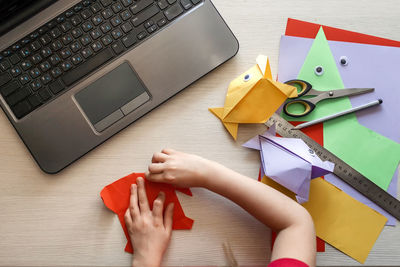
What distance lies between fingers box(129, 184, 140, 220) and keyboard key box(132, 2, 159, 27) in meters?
0.31

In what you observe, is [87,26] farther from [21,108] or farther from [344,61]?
[344,61]

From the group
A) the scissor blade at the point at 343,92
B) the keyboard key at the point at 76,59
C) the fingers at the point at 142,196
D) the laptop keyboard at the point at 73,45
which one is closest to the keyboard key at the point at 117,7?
the laptop keyboard at the point at 73,45

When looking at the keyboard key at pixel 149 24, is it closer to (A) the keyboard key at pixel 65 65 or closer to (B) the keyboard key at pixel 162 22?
(B) the keyboard key at pixel 162 22

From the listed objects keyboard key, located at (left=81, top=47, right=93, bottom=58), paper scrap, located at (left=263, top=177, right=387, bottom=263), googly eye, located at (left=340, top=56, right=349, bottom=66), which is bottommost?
paper scrap, located at (left=263, top=177, right=387, bottom=263)

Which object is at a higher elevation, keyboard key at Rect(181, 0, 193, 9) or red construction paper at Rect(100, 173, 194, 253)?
keyboard key at Rect(181, 0, 193, 9)

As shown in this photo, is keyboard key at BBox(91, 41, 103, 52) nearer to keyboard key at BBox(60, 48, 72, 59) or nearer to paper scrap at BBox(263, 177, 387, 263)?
keyboard key at BBox(60, 48, 72, 59)

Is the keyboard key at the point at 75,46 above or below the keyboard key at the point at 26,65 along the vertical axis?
below

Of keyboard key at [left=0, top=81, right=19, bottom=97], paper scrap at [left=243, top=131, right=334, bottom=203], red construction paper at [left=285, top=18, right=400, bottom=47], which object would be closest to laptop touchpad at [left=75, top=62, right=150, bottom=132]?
keyboard key at [left=0, top=81, right=19, bottom=97]

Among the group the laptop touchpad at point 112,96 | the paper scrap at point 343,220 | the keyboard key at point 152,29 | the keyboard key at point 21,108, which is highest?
the keyboard key at point 152,29

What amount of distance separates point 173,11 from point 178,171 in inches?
12.0

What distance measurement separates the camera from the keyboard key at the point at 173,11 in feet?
2.15

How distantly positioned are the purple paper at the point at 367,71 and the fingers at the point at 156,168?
30 centimetres

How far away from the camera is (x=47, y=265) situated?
63 centimetres

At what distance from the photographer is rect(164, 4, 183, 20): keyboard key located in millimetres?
657
